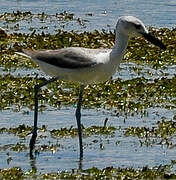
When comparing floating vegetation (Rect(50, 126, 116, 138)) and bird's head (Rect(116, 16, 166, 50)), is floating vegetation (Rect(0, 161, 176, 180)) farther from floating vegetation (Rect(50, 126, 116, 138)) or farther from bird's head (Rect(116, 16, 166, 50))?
bird's head (Rect(116, 16, 166, 50))

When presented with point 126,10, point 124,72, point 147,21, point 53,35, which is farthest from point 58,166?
point 126,10

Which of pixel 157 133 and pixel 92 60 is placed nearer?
pixel 92 60

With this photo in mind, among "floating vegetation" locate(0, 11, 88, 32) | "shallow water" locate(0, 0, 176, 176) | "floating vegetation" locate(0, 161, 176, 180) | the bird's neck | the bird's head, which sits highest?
"floating vegetation" locate(0, 11, 88, 32)

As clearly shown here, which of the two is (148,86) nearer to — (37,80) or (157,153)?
(37,80)

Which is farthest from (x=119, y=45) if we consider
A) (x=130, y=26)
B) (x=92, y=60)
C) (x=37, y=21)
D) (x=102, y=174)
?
(x=37, y=21)

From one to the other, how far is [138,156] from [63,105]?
7.83 feet

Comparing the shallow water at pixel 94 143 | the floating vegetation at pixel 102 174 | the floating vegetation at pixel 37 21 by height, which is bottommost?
the floating vegetation at pixel 102 174

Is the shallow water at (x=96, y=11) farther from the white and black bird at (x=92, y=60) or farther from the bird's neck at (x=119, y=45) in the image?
the bird's neck at (x=119, y=45)

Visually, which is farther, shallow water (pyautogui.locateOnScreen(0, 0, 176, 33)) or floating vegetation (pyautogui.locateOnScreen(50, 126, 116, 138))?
shallow water (pyautogui.locateOnScreen(0, 0, 176, 33))

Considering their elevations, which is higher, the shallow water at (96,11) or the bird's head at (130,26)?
the shallow water at (96,11)

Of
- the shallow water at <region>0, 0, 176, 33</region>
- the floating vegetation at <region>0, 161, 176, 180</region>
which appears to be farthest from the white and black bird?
the shallow water at <region>0, 0, 176, 33</region>

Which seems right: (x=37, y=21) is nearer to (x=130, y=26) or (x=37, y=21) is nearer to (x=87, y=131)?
(x=87, y=131)

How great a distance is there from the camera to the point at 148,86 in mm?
13570

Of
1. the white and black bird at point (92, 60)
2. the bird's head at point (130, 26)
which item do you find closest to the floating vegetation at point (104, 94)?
the white and black bird at point (92, 60)
